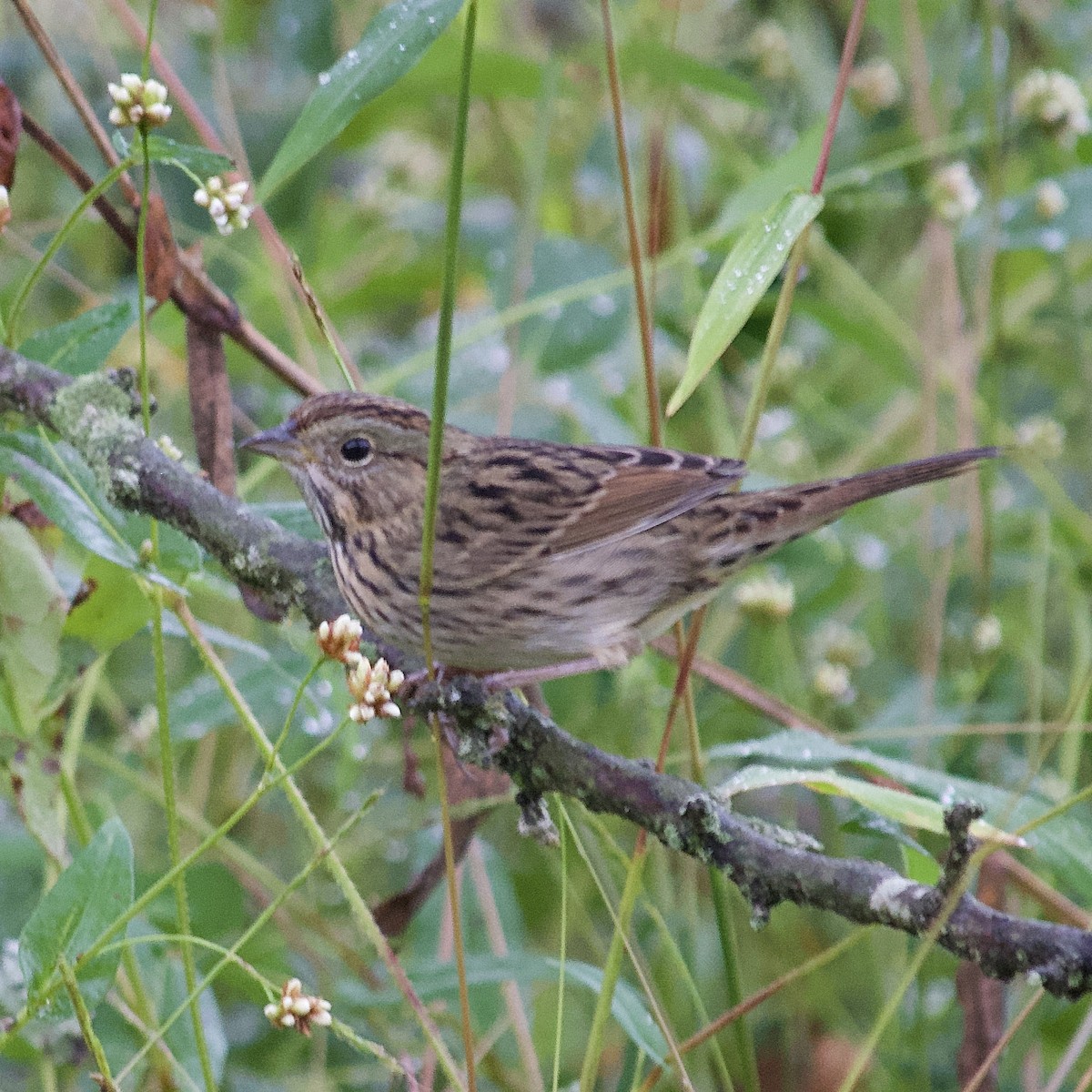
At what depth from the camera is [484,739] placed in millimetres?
2096

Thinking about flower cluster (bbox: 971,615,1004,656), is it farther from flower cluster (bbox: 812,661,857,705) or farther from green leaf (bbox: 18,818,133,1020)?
green leaf (bbox: 18,818,133,1020)

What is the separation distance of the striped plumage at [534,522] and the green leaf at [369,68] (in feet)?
2.91

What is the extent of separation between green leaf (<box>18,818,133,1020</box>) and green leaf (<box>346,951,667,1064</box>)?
2.38 ft

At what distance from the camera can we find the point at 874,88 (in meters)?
4.16

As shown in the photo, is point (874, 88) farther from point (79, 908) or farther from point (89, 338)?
point (79, 908)

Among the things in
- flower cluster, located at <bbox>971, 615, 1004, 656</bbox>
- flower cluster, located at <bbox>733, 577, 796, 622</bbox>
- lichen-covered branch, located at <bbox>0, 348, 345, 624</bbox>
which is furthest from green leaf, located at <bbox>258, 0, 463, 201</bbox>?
flower cluster, located at <bbox>971, 615, 1004, 656</bbox>

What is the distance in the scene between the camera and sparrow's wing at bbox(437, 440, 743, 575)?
278cm

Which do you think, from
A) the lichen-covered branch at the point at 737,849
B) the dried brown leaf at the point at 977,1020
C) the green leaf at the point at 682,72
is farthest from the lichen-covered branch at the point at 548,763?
the green leaf at the point at 682,72

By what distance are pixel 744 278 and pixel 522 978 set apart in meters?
1.24

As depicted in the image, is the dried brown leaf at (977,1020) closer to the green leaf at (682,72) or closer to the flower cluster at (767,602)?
the flower cluster at (767,602)

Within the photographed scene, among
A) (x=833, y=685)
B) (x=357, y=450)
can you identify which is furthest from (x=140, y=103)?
(x=833, y=685)

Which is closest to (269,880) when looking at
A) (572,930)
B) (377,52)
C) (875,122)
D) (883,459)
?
(572,930)

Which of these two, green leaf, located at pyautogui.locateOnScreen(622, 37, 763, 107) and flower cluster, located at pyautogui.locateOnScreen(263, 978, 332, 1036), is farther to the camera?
green leaf, located at pyautogui.locateOnScreen(622, 37, 763, 107)

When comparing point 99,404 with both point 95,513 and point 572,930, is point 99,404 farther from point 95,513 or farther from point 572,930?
point 572,930
